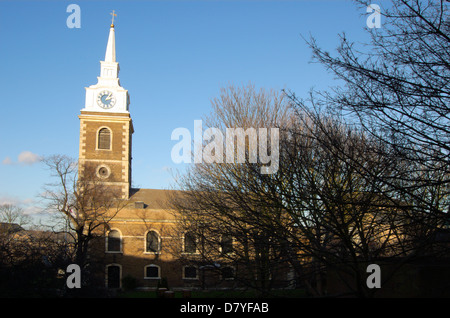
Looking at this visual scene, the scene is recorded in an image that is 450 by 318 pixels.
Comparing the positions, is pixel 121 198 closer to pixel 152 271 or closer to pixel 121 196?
pixel 121 196

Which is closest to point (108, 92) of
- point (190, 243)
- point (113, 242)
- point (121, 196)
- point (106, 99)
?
point (106, 99)

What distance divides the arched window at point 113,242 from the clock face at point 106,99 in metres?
12.0

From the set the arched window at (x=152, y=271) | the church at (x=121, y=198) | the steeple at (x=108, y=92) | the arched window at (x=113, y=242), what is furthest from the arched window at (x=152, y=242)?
the steeple at (x=108, y=92)

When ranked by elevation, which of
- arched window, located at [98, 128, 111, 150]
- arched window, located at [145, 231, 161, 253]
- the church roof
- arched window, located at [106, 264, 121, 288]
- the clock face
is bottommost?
arched window, located at [106, 264, 121, 288]

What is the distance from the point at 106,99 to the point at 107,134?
3442 mm

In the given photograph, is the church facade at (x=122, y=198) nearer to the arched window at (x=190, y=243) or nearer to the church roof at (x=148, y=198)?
the church roof at (x=148, y=198)

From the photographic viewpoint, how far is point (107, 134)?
132 feet

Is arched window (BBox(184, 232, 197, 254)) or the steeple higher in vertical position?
the steeple

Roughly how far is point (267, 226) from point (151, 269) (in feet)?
100

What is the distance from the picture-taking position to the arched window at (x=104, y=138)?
131ft

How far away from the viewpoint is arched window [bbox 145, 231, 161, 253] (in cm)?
3727

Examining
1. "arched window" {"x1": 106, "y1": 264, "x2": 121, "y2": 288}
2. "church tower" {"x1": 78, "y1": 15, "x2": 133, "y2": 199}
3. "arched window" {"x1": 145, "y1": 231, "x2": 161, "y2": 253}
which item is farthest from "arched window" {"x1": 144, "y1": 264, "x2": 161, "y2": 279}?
"church tower" {"x1": 78, "y1": 15, "x2": 133, "y2": 199}

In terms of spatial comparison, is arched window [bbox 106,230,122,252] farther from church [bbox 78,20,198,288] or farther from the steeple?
the steeple

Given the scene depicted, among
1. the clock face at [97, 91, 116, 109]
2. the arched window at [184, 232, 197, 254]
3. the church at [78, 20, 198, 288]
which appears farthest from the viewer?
the clock face at [97, 91, 116, 109]
